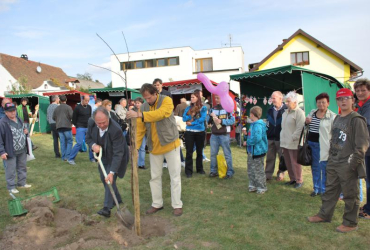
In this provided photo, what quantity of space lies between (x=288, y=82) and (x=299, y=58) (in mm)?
14915

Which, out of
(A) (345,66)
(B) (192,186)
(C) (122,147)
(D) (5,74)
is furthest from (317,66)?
(D) (5,74)

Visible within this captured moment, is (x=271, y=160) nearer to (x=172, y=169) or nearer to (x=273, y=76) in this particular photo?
(x=172, y=169)

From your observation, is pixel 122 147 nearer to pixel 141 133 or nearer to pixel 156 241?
pixel 141 133

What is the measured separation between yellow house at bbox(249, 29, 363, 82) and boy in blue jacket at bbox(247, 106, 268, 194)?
68.4 feet

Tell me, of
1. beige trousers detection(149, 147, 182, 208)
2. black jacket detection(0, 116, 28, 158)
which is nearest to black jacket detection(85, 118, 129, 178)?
beige trousers detection(149, 147, 182, 208)

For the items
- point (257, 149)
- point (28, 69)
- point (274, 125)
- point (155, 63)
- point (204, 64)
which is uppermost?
point (28, 69)

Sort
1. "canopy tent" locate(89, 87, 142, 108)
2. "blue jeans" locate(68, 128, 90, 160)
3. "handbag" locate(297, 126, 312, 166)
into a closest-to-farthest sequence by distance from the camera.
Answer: "handbag" locate(297, 126, 312, 166) < "blue jeans" locate(68, 128, 90, 160) < "canopy tent" locate(89, 87, 142, 108)

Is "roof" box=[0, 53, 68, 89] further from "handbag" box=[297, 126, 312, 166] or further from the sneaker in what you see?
the sneaker

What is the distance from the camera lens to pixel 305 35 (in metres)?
24.1

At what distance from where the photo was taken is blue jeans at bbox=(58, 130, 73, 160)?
26.2ft

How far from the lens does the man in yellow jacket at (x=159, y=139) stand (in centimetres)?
401

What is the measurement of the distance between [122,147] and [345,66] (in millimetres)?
25302

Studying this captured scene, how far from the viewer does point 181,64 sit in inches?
1121

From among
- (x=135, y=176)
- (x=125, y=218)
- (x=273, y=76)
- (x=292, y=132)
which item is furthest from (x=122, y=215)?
(x=273, y=76)
